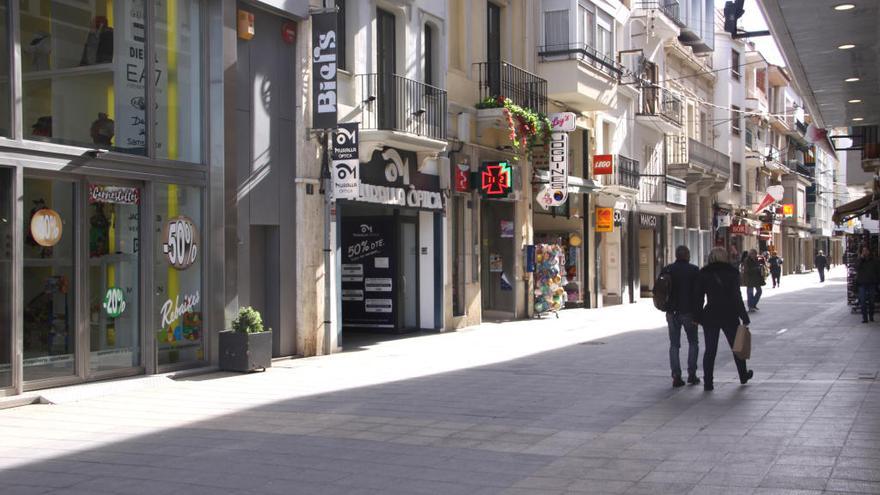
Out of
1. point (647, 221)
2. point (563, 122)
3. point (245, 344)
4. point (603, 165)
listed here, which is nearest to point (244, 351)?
point (245, 344)

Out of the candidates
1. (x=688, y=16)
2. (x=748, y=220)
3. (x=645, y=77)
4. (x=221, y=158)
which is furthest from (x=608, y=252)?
(x=748, y=220)

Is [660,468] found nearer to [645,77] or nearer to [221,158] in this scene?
[221,158]

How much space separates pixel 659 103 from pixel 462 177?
664 inches

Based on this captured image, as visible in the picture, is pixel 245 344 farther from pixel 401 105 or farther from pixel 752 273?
pixel 752 273

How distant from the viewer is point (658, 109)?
120ft

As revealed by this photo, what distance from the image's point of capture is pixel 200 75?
571 inches

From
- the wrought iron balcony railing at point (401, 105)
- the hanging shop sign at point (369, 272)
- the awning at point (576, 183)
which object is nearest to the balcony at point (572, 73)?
the awning at point (576, 183)

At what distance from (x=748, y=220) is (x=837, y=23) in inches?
1785

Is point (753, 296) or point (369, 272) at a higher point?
point (369, 272)

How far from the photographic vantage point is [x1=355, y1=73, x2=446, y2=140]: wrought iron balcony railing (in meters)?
18.0

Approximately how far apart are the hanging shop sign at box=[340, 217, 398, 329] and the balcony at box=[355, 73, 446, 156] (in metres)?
2.35

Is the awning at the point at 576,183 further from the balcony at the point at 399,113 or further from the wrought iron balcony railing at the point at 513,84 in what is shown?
the balcony at the point at 399,113

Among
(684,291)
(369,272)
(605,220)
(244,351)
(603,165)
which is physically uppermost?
(603,165)

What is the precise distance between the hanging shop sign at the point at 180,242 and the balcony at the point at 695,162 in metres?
29.0
